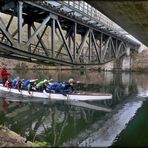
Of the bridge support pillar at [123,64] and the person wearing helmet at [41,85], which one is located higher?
the bridge support pillar at [123,64]

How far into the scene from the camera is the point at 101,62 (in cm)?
4491

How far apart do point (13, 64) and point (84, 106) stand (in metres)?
57.0

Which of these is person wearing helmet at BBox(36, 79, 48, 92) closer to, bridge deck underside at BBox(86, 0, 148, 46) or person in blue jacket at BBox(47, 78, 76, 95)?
person in blue jacket at BBox(47, 78, 76, 95)

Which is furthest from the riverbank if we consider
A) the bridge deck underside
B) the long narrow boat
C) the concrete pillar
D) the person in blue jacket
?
the concrete pillar

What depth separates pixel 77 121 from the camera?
80.9 ft

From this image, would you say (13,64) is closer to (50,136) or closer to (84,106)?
(84,106)

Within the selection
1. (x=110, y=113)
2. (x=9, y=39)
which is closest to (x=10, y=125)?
(x=9, y=39)

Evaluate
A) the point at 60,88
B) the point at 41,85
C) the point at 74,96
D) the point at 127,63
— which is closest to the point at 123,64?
the point at 127,63

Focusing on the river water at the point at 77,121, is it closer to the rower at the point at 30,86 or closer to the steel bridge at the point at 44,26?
the rower at the point at 30,86

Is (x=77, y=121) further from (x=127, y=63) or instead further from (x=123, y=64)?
(x=127, y=63)

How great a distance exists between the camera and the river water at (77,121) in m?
19.3

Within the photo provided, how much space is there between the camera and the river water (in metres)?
19.3

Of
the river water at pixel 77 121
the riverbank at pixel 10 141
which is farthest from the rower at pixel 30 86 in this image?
the riverbank at pixel 10 141

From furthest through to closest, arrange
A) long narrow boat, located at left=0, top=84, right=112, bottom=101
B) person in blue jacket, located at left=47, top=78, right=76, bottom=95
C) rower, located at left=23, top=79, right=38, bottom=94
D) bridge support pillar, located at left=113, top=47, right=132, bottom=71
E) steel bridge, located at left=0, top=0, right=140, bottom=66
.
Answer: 1. bridge support pillar, located at left=113, top=47, right=132, bottom=71
2. rower, located at left=23, top=79, right=38, bottom=94
3. person in blue jacket, located at left=47, top=78, right=76, bottom=95
4. long narrow boat, located at left=0, top=84, right=112, bottom=101
5. steel bridge, located at left=0, top=0, right=140, bottom=66
